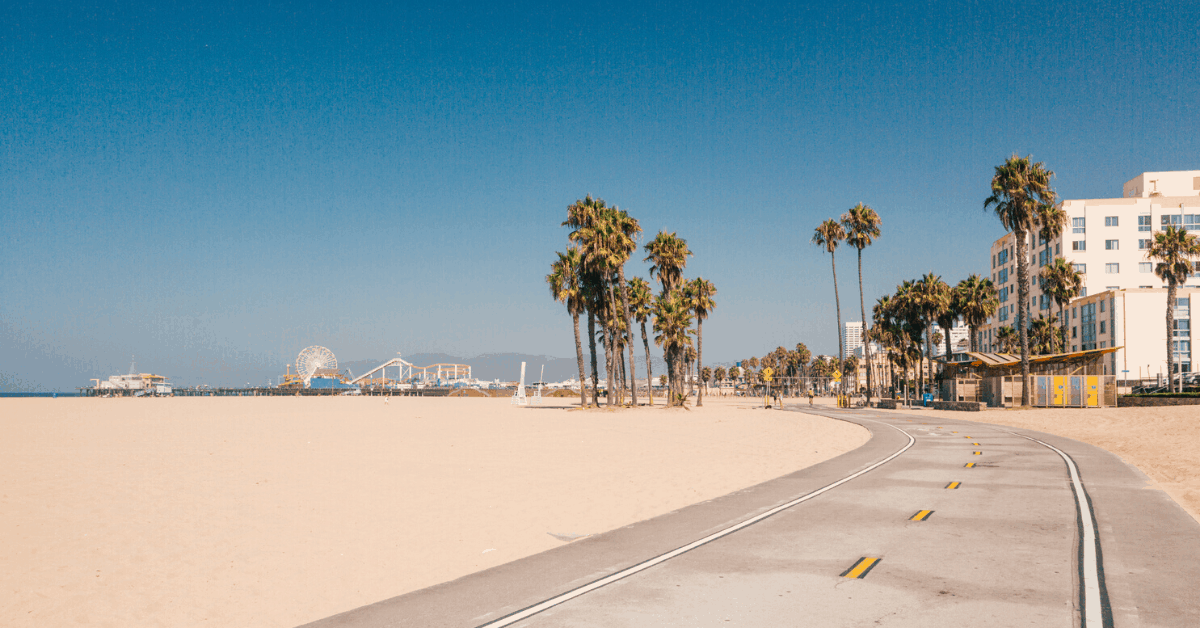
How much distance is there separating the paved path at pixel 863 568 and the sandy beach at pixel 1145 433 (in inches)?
109

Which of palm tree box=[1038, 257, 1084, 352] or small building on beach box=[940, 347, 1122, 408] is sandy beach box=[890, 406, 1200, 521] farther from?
palm tree box=[1038, 257, 1084, 352]

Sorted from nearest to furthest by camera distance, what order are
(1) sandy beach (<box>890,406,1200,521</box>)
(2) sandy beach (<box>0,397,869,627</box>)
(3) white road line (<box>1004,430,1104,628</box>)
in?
1. (3) white road line (<box>1004,430,1104,628</box>)
2. (2) sandy beach (<box>0,397,869,627</box>)
3. (1) sandy beach (<box>890,406,1200,521</box>)

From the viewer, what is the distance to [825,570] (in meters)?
8.82

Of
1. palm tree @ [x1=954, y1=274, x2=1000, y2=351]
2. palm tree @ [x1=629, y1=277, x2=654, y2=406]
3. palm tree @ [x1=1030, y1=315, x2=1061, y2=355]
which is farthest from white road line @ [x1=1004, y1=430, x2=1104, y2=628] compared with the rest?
palm tree @ [x1=1030, y1=315, x2=1061, y2=355]

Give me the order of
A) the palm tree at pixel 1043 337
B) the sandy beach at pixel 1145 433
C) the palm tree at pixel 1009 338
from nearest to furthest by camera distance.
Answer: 1. the sandy beach at pixel 1145 433
2. the palm tree at pixel 1043 337
3. the palm tree at pixel 1009 338

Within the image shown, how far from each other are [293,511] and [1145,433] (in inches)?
1293

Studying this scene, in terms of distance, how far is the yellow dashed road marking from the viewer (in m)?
8.54

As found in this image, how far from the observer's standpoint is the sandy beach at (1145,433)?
56.5ft

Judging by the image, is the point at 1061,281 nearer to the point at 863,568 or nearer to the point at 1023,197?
the point at 1023,197

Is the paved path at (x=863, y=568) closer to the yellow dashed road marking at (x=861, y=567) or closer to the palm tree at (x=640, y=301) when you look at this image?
the yellow dashed road marking at (x=861, y=567)

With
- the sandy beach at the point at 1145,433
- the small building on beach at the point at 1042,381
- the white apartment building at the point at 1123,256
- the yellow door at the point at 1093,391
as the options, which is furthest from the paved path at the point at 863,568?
the white apartment building at the point at 1123,256

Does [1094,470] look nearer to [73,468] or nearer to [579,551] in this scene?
[579,551]

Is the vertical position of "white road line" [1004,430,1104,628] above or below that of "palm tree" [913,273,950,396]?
below

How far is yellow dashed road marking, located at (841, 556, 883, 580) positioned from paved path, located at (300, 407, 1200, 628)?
12 mm
